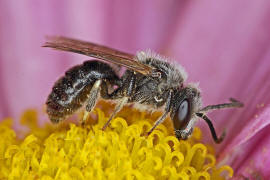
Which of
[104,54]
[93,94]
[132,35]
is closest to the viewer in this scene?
[104,54]

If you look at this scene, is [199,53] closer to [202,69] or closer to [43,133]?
[202,69]

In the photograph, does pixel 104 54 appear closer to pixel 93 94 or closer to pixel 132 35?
pixel 93 94

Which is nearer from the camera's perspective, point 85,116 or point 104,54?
point 104,54

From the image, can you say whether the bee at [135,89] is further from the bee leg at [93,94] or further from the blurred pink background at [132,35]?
the blurred pink background at [132,35]

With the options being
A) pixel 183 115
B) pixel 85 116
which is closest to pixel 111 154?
pixel 85 116

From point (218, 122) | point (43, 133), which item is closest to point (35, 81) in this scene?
point (43, 133)

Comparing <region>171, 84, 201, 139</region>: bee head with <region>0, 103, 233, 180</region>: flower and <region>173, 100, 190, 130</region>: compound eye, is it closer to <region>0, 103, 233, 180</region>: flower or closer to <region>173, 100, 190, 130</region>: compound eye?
<region>173, 100, 190, 130</region>: compound eye

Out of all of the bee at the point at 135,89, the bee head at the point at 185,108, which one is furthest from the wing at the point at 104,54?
Answer: the bee head at the point at 185,108
